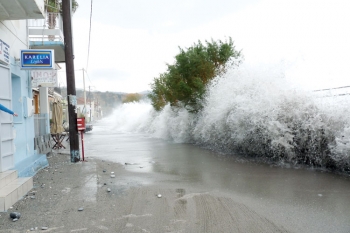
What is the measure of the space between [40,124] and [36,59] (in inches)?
129

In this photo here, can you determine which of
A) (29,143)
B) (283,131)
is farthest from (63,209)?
(283,131)

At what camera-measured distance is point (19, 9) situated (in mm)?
7242

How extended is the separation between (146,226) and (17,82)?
20.8 ft

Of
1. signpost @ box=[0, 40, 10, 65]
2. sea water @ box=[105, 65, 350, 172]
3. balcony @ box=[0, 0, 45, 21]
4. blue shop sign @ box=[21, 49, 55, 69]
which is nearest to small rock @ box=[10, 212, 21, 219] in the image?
signpost @ box=[0, 40, 10, 65]

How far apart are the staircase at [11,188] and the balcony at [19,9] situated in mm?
3606

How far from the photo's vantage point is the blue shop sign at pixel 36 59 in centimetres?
841

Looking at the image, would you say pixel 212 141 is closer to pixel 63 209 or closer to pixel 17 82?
pixel 17 82

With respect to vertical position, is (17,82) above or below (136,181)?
above

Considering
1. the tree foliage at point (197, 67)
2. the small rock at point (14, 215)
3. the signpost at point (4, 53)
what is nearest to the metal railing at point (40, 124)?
the signpost at point (4, 53)

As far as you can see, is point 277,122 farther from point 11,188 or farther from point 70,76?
point 11,188

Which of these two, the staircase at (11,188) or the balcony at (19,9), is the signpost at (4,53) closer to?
the balcony at (19,9)

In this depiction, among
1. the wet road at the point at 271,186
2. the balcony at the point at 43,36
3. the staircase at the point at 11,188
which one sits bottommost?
the wet road at the point at 271,186

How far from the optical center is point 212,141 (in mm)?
15016

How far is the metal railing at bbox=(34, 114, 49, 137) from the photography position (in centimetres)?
1045
